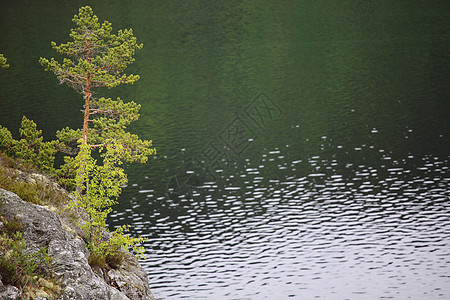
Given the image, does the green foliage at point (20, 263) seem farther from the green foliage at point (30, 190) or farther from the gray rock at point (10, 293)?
the green foliage at point (30, 190)

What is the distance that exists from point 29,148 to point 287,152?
44.4 metres

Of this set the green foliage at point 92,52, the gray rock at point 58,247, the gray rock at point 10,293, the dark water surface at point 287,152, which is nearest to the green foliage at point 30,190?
the gray rock at point 58,247

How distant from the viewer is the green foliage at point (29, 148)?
42.1m

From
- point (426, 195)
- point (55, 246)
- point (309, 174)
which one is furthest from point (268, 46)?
point (55, 246)

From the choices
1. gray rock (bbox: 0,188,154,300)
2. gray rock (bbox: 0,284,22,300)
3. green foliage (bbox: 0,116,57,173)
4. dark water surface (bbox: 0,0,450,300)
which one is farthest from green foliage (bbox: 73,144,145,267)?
dark water surface (bbox: 0,0,450,300)

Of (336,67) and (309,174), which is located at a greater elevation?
(336,67)

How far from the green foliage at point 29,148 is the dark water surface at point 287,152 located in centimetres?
1568

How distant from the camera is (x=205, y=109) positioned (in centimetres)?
10456

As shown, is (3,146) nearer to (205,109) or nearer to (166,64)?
(205,109)

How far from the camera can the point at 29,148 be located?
43.3m

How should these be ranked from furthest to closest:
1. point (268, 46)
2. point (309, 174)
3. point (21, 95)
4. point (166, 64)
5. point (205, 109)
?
point (268, 46) < point (166, 64) < point (21, 95) < point (205, 109) < point (309, 174)

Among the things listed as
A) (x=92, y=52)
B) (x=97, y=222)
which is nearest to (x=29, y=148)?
(x=92, y=52)

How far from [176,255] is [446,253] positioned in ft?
87.3

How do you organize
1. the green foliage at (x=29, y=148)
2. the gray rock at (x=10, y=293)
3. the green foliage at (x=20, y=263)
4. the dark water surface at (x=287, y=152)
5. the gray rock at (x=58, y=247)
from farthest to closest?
the dark water surface at (x=287, y=152), the green foliage at (x=29, y=148), the gray rock at (x=58, y=247), the green foliage at (x=20, y=263), the gray rock at (x=10, y=293)
